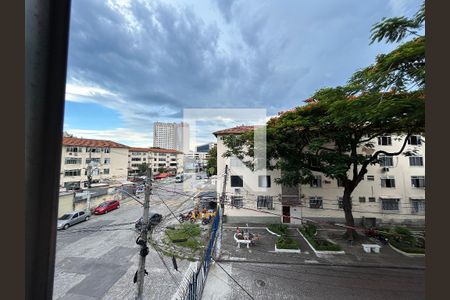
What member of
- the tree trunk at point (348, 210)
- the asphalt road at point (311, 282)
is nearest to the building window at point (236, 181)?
the asphalt road at point (311, 282)

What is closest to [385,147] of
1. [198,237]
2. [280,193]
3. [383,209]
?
[383,209]

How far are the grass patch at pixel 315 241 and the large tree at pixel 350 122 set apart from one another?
965mm

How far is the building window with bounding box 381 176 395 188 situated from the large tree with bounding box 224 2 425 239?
2.24 metres

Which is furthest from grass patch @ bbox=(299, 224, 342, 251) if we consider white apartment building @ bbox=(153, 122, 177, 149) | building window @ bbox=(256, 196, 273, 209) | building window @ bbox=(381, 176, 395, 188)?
white apartment building @ bbox=(153, 122, 177, 149)

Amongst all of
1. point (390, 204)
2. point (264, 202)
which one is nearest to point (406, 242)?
point (390, 204)

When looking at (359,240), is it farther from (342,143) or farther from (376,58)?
(376,58)

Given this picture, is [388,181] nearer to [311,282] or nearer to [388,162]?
[388,162]

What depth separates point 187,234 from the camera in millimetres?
7922

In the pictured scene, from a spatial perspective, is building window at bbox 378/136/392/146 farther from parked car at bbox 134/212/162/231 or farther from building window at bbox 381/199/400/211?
parked car at bbox 134/212/162/231

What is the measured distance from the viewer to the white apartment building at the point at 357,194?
9.41 m

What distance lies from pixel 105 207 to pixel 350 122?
11.6 metres

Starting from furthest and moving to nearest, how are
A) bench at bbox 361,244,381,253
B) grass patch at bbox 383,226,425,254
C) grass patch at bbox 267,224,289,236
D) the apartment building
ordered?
1. the apartment building
2. grass patch at bbox 267,224,289,236
3. bench at bbox 361,244,381,253
4. grass patch at bbox 383,226,425,254

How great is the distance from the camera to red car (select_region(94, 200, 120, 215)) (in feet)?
33.0

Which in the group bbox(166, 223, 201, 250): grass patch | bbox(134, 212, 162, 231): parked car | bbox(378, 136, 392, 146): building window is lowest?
bbox(166, 223, 201, 250): grass patch
